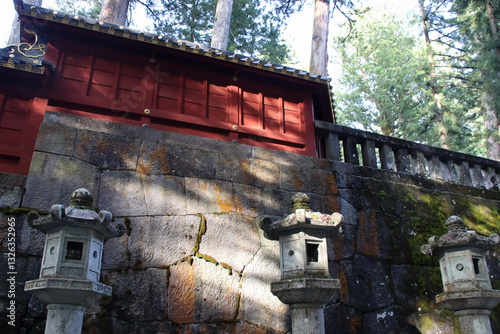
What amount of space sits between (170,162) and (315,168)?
2.47 meters

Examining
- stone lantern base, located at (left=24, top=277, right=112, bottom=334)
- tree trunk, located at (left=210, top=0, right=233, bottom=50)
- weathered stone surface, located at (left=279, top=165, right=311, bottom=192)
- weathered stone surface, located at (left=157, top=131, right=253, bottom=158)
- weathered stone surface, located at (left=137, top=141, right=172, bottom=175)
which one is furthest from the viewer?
tree trunk, located at (left=210, top=0, right=233, bottom=50)

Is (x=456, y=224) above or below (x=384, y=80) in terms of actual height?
below

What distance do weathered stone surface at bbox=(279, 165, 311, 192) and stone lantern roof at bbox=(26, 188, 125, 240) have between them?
9.52 ft

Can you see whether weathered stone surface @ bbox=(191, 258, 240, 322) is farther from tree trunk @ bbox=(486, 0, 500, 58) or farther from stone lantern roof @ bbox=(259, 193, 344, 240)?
tree trunk @ bbox=(486, 0, 500, 58)

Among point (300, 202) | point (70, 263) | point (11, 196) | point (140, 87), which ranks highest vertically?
point (140, 87)

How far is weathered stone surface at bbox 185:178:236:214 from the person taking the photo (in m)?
5.17

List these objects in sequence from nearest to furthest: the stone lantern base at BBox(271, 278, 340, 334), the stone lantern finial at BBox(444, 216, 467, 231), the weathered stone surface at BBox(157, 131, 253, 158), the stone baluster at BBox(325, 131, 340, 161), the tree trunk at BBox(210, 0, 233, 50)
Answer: the stone lantern base at BBox(271, 278, 340, 334) < the stone lantern finial at BBox(444, 216, 467, 231) < the weathered stone surface at BBox(157, 131, 253, 158) < the stone baluster at BBox(325, 131, 340, 161) < the tree trunk at BBox(210, 0, 233, 50)

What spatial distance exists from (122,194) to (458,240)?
4295 mm

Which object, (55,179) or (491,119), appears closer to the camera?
(55,179)

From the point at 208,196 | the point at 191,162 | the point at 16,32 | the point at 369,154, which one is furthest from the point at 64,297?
the point at 16,32

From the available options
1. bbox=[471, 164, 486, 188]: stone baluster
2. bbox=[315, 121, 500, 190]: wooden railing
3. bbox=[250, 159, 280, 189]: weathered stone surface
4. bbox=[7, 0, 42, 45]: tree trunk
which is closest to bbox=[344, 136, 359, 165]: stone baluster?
bbox=[315, 121, 500, 190]: wooden railing

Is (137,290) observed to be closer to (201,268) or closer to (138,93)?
(201,268)

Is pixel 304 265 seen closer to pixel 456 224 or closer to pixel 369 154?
pixel 456 224

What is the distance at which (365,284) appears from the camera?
214 inches
